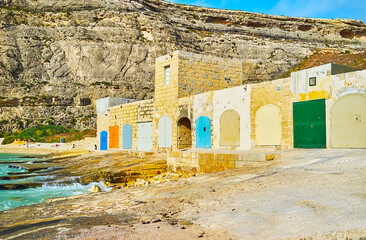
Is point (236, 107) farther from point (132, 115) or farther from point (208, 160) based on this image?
point (132, 115)

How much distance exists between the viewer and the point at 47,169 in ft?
56.7

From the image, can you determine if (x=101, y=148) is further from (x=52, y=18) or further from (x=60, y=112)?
(x=52, y=18)

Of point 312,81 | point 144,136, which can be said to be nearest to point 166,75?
point 144,136

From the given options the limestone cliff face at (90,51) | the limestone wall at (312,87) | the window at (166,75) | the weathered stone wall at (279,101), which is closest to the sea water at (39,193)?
the weathered stone wall at (279,101)

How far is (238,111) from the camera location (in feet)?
47.1

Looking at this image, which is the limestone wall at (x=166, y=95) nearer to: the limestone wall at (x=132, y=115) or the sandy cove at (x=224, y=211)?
the limestone wall at (x=132, y=115)

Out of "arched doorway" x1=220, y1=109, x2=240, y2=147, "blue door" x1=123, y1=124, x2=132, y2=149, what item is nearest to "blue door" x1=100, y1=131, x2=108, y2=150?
"blue door" x1=123, y1=124, x2=132, y2=149

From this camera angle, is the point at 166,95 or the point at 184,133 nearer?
the point at 184,133

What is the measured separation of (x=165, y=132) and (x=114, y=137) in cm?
672

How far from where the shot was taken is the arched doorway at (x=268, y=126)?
12.7m

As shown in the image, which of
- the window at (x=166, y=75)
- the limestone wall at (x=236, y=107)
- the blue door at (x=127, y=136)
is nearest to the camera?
the limestone wall at (x=236, y=107)

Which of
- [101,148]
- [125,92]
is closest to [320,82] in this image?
[101,148]

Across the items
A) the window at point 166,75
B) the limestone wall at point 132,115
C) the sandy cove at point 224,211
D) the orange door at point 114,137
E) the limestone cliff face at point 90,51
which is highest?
the limestone cliff face at point 90,51

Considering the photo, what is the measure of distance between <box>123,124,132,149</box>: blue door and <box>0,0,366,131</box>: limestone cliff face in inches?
971
